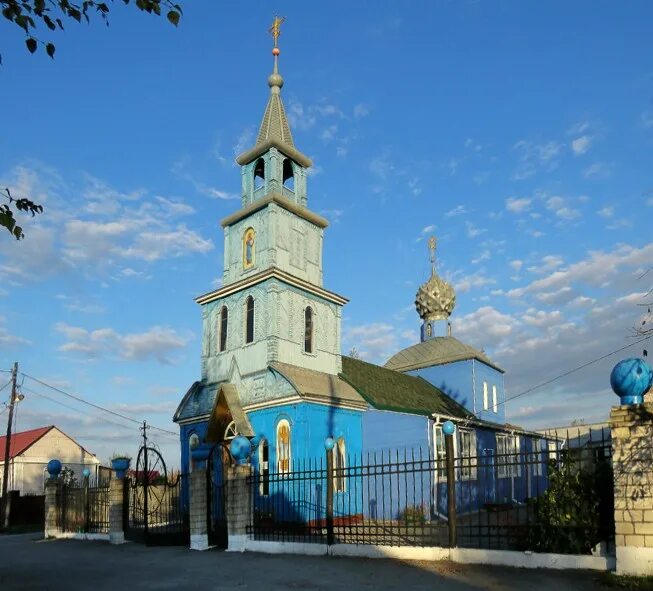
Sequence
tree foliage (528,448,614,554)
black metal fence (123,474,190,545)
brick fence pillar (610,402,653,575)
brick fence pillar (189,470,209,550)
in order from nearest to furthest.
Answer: brick fence pillar (610,402,653,575) → tree foliage (528,448,614,554) → brick fence pillar (189,470,209,550) → black metal fence (123,474,190,545)

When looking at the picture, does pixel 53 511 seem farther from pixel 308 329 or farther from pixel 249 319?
pixel 308 329

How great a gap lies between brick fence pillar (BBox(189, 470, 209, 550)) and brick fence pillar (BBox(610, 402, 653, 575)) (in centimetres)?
979

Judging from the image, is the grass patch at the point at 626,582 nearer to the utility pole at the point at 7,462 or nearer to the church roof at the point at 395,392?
the church roof at the point at 395,392

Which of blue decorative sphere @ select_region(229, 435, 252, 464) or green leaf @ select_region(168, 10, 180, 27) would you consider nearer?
green leaf @ select_region(168, 10, 180, 27)

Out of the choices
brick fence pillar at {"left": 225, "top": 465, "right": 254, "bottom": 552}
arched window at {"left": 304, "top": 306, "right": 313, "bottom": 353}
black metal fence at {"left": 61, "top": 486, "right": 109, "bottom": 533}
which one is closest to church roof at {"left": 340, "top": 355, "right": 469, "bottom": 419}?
arched window at {"left": 304, "top": 306, "right": 313, "bottom": 353}

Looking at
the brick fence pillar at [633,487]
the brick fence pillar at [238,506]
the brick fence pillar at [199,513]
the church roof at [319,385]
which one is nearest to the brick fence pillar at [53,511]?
the brick fence pillar at [199,513]

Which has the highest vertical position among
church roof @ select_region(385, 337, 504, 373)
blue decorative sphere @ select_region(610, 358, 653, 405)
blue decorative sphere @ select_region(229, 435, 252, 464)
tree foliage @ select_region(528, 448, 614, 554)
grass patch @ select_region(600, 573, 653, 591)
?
church roof @ select_region(385, 337, 504, 373)

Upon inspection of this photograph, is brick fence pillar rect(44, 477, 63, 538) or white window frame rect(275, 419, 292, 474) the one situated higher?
white window frame rect(275, 419, 292, 474)

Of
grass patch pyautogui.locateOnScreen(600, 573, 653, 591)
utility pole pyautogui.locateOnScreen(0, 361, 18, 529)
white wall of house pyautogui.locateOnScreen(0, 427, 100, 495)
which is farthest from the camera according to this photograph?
white wall of house pyautogui.locateOnScreen(0, 427, 100, 495)

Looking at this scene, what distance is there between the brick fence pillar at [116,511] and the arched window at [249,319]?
622 centimetres

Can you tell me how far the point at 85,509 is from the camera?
2053cm

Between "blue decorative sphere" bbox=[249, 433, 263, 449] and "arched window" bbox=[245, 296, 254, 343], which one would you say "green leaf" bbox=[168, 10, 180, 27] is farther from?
"arched window" bbox=[245, 296, 254, 343]

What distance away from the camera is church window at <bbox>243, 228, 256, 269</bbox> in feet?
78.1

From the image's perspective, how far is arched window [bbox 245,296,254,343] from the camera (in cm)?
2283
